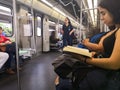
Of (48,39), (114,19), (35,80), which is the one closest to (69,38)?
(35,80)

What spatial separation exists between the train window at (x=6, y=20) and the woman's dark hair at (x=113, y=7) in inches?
180

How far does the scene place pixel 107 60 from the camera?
110cm

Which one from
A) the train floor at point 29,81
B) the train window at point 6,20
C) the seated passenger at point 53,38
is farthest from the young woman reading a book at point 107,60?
the seated passenger at point 53,38

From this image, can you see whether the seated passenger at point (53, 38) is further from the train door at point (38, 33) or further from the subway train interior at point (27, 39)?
the train door at point (38, 33)

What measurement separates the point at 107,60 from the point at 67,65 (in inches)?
9.4

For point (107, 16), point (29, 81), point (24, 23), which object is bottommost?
point (29, 81)

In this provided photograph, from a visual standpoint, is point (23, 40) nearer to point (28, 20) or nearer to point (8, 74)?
point (28, 20)

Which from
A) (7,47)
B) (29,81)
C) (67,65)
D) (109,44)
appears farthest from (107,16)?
(7,47)

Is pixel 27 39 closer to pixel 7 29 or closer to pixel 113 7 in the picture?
pixel 7 29

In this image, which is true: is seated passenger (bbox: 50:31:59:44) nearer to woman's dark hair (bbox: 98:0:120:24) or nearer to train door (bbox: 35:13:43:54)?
train door (bbox: 35:13:43:54)

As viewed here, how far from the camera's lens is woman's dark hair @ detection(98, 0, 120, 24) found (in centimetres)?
114

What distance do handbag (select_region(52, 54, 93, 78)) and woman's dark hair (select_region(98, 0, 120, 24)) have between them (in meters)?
0.34

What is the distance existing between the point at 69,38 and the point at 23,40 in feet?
5.73

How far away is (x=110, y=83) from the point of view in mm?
1084
